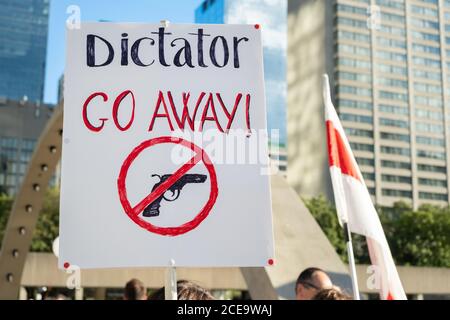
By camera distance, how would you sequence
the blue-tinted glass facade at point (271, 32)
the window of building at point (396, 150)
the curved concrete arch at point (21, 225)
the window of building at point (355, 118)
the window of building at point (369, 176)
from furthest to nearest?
the window of building at point (396, 150) < the window of building at point (355, 118) < the window of building at point (369, 176) < the blue-tinted glass facade at point (271, 32) < the curved concrete arch at point (21, 225)

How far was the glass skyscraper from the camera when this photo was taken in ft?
363

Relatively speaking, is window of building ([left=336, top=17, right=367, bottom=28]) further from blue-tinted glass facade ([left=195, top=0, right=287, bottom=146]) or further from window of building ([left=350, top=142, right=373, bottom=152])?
window of building ([left=350, top=142, right=373, bottom=152])

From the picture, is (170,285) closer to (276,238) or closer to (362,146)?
Answer: (276,238)

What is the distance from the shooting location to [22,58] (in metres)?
190

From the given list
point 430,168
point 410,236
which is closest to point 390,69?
point 430,168

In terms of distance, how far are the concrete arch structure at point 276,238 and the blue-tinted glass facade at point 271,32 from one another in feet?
296

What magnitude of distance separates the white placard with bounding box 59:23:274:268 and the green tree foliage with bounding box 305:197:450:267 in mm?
41854

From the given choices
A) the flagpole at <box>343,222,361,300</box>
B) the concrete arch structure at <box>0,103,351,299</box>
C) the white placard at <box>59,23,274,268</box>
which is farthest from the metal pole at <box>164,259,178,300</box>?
the concrete arch structure at <box>0,103,351,299</box>

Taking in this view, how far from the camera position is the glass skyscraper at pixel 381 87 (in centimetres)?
11056

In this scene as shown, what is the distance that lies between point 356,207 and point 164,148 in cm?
140

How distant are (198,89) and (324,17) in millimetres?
112821

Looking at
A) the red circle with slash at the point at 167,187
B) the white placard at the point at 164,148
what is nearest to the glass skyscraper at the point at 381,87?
the white placard at the point at 164,148

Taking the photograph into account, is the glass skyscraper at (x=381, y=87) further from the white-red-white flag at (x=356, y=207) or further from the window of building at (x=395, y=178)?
the white-red-white flag at (x=356, y=207)
